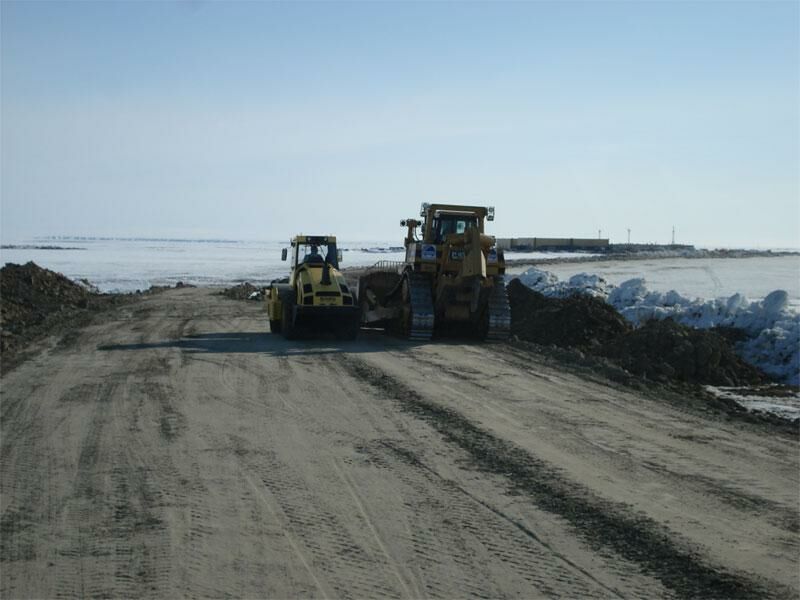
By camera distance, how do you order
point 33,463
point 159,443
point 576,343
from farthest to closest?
1. point 576,343
2. point 159,443
3. point 33,463

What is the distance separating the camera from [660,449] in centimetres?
987

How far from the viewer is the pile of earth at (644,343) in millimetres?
16672

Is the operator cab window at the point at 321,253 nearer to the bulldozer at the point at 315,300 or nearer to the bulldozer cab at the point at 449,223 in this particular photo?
the bulldozer at the point at 315,300

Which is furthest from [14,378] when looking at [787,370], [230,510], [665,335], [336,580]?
[787,370]

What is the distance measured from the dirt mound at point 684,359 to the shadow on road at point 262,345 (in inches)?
211

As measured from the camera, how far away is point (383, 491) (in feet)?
27.0

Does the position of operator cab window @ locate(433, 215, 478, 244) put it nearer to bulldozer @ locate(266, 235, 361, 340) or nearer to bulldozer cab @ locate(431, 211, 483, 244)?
bulldozer cab @ locate(431, 211, 483, 244)

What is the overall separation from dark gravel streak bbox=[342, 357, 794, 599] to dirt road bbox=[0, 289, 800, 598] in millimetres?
26

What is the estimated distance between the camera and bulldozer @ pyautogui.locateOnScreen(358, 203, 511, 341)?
20141 millimetres

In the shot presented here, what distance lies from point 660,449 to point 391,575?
4.71 metres

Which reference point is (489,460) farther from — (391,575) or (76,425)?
(76,425)

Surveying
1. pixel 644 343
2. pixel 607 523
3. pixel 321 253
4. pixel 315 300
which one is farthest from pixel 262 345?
pixel 607 523

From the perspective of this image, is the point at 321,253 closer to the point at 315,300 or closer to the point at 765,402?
the point at 315,300

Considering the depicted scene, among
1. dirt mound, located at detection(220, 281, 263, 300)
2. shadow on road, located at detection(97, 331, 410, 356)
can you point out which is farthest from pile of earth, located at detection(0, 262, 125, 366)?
dirt mound, located at detection(220, 281, 263, 300)
